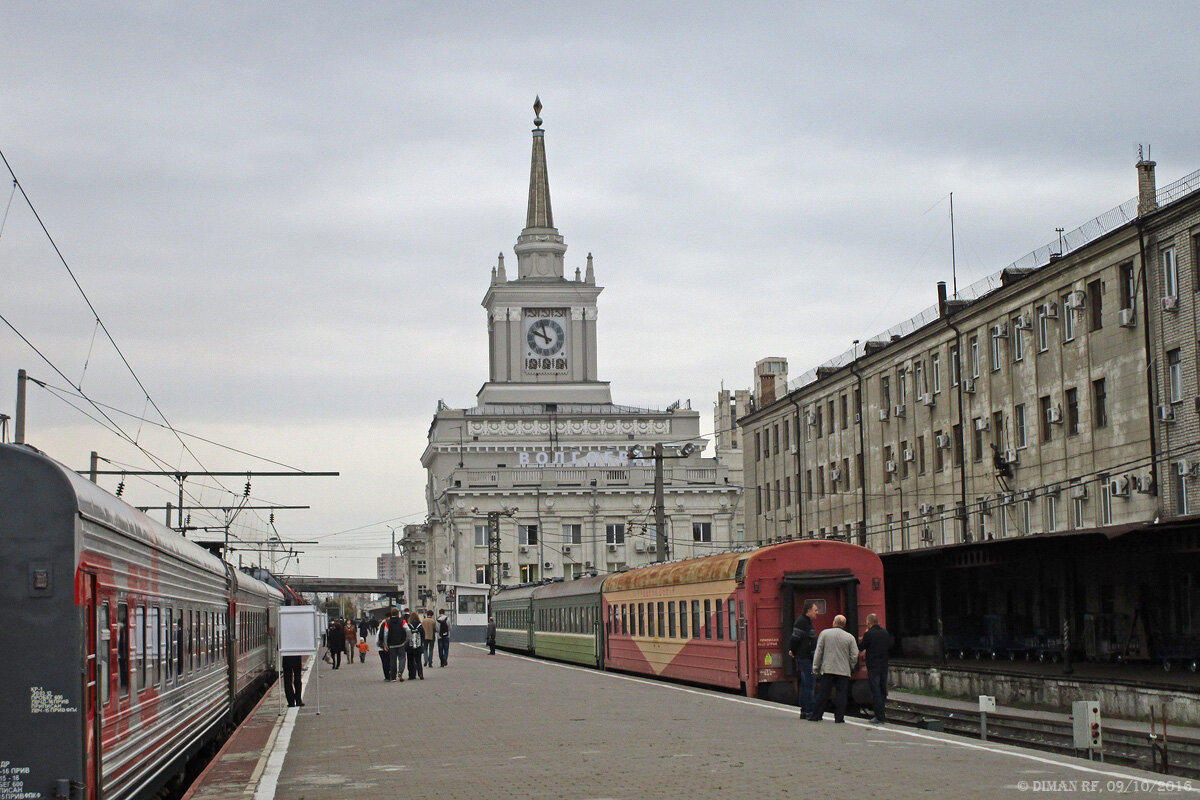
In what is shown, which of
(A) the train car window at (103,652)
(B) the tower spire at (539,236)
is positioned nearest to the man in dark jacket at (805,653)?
(A) the train car window at (103,652)

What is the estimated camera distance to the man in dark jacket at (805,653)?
19859mm

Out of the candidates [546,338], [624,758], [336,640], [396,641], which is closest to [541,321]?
[546,338]

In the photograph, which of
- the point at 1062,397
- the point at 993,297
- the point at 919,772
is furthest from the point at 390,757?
the point at 993,297

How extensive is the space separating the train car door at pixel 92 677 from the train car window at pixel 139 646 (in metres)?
1.83

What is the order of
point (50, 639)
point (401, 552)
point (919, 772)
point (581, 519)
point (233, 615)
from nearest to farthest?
point (50, 639) < point (919, 772) < point (233, 615) < point (581, 519) < point (401, 552)

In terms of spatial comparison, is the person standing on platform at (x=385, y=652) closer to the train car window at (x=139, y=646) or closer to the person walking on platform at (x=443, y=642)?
the person walking on platform at (x=443, y=642)

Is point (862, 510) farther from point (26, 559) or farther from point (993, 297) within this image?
point (26, 559)

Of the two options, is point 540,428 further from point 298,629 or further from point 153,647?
point 153,647

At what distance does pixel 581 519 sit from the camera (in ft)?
358

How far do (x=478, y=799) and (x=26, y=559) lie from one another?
4.59m

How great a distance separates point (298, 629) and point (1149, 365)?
75.5 feet

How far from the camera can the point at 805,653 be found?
20750mm

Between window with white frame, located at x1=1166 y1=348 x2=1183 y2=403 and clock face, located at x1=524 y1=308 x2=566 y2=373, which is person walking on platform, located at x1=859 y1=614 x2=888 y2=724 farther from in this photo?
clock face, located at x1=524 y1=308 x2=566 y2=373

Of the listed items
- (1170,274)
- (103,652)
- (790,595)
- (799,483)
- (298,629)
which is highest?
(1170,274)
